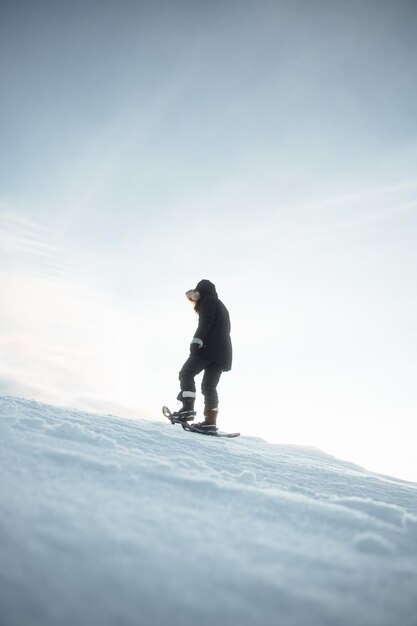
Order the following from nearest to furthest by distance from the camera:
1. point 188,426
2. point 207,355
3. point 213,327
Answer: point 188,426
point 207,355
point 213,327

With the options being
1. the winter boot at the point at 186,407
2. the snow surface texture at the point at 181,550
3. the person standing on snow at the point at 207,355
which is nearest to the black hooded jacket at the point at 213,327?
the person standing on snow at the point at 207,355

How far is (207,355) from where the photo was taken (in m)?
4.51

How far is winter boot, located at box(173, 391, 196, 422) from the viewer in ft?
14.1

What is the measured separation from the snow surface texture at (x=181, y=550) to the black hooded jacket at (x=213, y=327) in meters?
2.84

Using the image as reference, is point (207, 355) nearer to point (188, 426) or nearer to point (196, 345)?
point (196, 345)

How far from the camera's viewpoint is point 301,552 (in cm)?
106

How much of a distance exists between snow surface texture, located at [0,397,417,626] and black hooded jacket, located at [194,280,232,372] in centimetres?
284

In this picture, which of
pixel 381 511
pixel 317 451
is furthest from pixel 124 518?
pixel 317 451

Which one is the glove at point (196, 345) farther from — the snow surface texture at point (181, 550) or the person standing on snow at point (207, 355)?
the snow surface texture at point (181, 550)

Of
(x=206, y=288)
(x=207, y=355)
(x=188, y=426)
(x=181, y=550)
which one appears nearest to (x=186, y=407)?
(x=188, y=426)

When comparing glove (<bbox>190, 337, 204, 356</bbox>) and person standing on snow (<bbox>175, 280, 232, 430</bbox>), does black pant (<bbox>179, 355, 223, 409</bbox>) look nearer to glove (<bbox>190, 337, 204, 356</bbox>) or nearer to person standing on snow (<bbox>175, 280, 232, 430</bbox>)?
person standing on snow (<bbox>175, 280, 232, 430</bbox>)

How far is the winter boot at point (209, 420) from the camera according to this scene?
4324mm

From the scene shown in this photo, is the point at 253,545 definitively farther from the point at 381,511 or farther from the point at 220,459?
the point at 220,459

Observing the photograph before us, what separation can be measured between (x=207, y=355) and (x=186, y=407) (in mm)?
796
